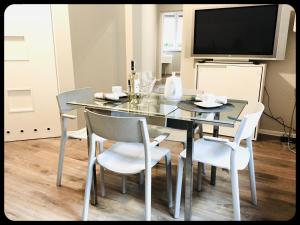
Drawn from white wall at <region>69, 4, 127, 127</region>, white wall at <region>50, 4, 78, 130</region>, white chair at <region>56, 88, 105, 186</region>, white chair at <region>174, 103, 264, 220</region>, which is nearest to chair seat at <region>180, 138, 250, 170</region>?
white chair at <region>174, 103, 264, 220</region>

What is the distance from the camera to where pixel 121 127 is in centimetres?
130

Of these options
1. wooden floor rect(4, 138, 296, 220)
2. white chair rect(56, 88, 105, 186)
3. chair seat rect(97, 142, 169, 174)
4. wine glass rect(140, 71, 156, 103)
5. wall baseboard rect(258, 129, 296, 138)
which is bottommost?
wooden floor rect(4, 138, 296, 220)

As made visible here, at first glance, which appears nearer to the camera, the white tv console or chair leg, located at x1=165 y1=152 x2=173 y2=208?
chair leg, located at x1=165 y1=152 x2=173 y2=208

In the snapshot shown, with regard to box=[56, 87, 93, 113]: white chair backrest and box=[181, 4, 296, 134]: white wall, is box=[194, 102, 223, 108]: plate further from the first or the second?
box=[181, 4, 296, 134]: white wall

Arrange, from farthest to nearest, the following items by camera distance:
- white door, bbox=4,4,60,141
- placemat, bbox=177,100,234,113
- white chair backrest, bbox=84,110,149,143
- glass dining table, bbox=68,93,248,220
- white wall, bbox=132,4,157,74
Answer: white wall, bbox=132,4,157,74 → white door, bbox=4,4,60,141 → placemat, bbox=177,100,234,113 → glass dining table, bbox=68,93,248,220 → white chair backrest, bbox=84,110,149,143

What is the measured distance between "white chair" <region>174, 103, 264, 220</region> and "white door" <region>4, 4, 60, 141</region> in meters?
2.08

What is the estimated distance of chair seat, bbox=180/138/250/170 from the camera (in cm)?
148

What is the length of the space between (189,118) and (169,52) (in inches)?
290

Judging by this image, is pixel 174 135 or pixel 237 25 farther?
pixel 237 25

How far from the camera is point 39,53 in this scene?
2859 millimetres

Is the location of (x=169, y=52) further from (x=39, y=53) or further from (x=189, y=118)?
(x=189, y=118)

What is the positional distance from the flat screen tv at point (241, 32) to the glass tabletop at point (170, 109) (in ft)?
3.97

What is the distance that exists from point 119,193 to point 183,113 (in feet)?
2.85
